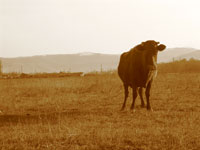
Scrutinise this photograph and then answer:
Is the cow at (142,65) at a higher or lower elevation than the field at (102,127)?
higher

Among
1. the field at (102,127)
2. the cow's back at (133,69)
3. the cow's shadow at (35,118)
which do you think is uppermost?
the cow's back at (133,69)

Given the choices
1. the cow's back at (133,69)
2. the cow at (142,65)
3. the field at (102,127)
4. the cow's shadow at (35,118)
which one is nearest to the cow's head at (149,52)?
the cow at (142,65)

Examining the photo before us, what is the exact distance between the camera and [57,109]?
422 inches

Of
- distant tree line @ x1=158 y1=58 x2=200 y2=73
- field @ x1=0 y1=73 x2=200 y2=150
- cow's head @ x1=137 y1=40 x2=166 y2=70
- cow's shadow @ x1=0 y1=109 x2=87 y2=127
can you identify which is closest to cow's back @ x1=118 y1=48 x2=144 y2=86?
cow's head @ x1=137 y1=40 x2=166 y2=70

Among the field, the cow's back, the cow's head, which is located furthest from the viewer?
the cow's back

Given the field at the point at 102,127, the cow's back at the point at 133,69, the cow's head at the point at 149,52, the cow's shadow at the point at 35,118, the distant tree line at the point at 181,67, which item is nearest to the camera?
the field at the point at 102,127

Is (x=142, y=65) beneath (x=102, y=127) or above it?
above

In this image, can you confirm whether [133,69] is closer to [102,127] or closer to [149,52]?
[149,52]

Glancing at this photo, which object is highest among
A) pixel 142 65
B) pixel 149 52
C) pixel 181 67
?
pixel 149 52

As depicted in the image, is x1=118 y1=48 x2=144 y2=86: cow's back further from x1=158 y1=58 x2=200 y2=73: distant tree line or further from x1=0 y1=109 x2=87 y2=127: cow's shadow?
x1=158 y1=58 x2=200 y2=73: distant tree line

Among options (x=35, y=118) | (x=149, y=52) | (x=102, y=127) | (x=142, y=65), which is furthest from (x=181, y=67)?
(x=102, y=127)

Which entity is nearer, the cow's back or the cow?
the cow

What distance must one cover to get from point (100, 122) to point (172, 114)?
7.28ft

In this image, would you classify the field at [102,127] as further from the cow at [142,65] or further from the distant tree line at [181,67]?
the distant tree line at [181,67]
